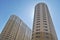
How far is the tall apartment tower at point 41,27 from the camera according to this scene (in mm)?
37556

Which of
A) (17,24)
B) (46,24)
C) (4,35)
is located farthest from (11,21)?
(46,24)

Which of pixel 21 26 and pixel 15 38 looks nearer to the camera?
pixel 15 38

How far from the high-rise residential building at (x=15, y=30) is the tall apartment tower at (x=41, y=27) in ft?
62.8

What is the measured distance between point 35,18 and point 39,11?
15.3ft

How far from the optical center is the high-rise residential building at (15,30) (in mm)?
56650

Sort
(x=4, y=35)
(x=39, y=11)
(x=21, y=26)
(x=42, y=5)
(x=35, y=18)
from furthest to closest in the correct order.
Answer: (x=21, y=26) → (x=4, y=35) → (x=42, y=5) → (x=39, y=11) → (x=35, y=18)

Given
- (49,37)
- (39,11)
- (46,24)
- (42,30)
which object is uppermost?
(39,11)

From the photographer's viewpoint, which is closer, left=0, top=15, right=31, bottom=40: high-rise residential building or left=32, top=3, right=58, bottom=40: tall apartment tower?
left=32, top=3, right=58, bottom=40: tall apartment tower

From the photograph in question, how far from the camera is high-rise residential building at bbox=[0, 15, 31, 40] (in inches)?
Answer: 2230

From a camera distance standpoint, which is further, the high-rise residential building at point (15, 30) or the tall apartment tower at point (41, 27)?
the high-rise residential building at point (15, 30)

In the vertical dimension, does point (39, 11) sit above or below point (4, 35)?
above

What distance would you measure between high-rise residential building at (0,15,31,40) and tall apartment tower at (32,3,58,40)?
62.8ft

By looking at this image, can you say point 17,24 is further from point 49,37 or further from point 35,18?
point 49,37

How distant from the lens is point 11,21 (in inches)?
2480
